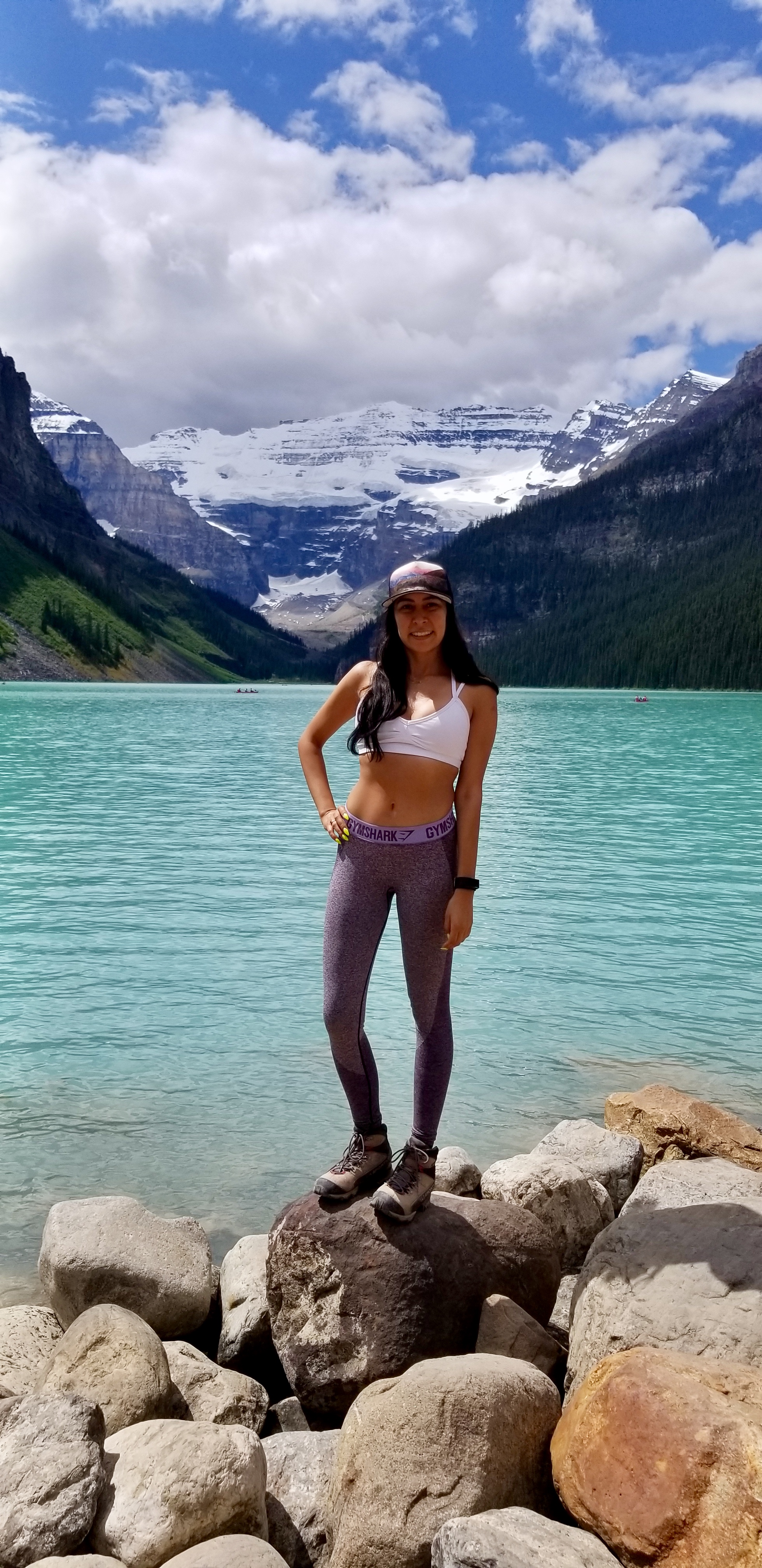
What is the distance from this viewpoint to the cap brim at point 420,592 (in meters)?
5.20

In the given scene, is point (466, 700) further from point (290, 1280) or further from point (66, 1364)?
point (66, 1364)

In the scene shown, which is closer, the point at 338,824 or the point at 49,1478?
the point at 49,1478

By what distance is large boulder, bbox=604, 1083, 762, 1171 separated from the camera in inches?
318

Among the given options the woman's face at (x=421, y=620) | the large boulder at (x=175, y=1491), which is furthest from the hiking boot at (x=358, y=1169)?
the woman's face at (x=421, y=620)

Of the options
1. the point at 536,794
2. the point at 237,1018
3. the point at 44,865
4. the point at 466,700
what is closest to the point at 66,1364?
the point at 466,700

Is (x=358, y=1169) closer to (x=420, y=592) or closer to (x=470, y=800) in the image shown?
(x=470, y=800)

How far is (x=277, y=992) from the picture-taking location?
14.2 metres

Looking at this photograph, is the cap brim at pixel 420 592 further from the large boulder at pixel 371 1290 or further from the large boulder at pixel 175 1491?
the large boulder at pixel 175 1491

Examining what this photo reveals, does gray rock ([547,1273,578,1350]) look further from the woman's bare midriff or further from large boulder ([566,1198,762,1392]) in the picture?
the woman's bare midriff

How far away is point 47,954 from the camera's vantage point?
15984 millimetres

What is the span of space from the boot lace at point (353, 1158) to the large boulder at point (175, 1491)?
147 cm

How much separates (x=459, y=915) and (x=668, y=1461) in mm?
2264

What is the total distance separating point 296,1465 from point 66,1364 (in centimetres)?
112

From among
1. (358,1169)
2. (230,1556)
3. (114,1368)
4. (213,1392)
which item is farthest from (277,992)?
(230,1556)
